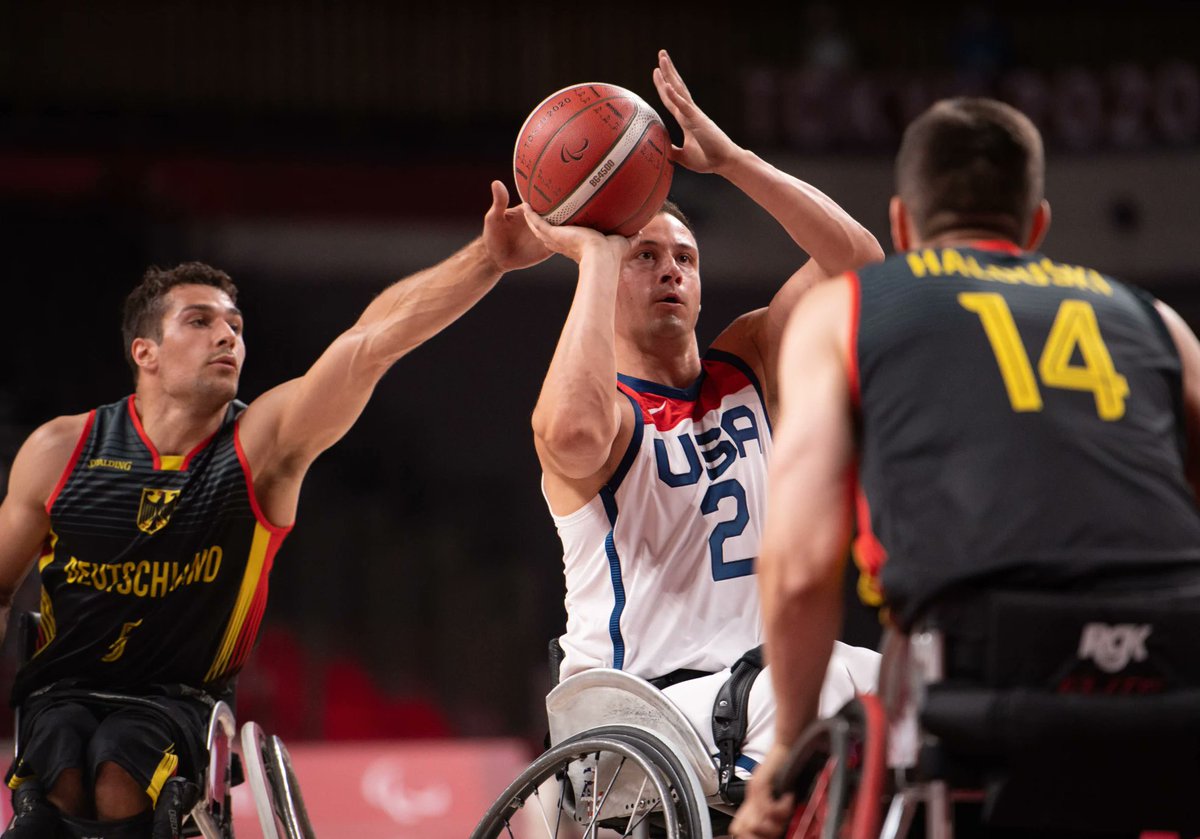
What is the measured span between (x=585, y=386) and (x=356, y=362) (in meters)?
1.36

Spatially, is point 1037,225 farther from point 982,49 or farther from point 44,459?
point 982,49

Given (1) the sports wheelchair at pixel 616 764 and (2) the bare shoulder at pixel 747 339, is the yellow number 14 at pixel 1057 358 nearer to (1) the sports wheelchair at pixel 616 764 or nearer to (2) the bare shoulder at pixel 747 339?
(1) the sports wheelchair at pixel 616 764

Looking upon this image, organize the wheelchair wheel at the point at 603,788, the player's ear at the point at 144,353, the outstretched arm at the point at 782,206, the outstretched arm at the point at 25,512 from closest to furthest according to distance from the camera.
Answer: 1. the wheelchair wheel at the point at 603,788
2. the outstretched arm at the point at 782,206
3. the outstretched arm at the point at 25,512
4. the player's ear at the point at 144,353

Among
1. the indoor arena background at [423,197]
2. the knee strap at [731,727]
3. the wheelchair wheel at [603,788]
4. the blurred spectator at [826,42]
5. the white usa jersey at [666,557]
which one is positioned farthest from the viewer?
the blurred spectator at [826,42]

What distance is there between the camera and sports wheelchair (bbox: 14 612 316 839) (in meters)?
3.78

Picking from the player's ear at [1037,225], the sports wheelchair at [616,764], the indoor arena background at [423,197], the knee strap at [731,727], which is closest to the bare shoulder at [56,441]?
the sports wheelchair at [616,764]

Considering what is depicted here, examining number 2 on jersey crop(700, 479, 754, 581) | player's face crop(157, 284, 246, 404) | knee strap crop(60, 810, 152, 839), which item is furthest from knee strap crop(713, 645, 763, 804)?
player's face crop(157, 284, 246, 404)

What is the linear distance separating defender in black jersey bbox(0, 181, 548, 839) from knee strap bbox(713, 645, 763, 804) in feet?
5.50

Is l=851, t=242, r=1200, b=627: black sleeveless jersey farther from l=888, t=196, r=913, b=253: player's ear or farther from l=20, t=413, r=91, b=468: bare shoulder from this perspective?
l=20, t=413, r=91, b=468: bare shoulder

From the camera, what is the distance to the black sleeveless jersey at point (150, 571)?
4453 mm

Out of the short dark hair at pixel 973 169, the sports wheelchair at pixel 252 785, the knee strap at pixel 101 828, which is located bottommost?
the knee strap at pixel 101 828

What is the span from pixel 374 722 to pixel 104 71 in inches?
223

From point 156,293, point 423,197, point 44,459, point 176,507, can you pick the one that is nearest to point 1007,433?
point 176,507

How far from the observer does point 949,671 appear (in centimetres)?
216
